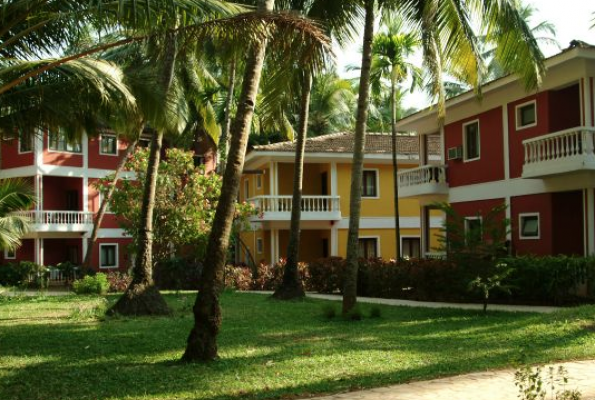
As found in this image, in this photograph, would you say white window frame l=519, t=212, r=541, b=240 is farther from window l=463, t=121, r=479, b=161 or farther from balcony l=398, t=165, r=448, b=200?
balcony l=398, t=165, r=448, b=200

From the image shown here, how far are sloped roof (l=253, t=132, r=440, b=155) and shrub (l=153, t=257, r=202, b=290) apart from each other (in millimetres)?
7088

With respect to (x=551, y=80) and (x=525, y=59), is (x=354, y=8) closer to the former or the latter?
(x=525, y=59)

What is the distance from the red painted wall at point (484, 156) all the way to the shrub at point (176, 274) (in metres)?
10.3

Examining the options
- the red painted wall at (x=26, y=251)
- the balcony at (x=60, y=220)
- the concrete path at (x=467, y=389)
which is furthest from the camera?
the red painted wall at (x=26, y=251)

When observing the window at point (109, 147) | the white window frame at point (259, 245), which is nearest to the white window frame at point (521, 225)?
the white window frame at point (259, 245)

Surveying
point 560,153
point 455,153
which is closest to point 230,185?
point 560,153

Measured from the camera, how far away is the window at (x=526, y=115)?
19586 millimetres

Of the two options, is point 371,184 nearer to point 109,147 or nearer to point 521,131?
point 521,131

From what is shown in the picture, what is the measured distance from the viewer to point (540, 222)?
19219 mm

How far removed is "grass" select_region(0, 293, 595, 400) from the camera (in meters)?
7.65

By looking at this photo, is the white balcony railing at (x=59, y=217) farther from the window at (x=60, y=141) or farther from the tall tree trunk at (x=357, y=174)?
the tall tree trunk at (x=357, y=174)

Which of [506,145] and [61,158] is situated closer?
[506,145]

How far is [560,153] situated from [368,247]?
15838mm

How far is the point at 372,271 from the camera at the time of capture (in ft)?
68.9
